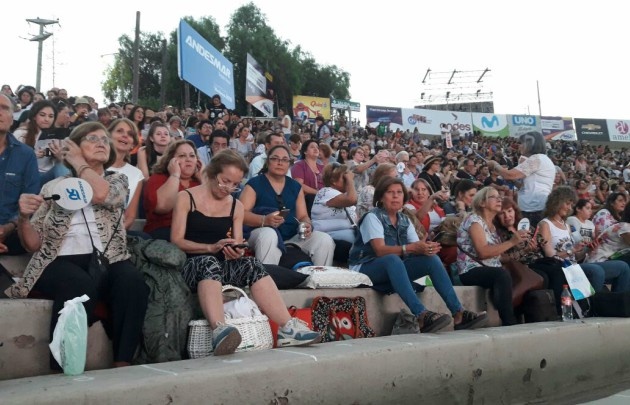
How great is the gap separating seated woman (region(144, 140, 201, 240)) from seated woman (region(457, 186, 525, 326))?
2754mm

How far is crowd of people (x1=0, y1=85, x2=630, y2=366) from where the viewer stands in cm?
441

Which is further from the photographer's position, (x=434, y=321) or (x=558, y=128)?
(x=558, y=128)

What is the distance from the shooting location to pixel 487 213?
23.7 feet

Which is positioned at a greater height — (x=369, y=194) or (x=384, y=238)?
(x=369, y=194)

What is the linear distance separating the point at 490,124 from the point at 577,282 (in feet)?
145

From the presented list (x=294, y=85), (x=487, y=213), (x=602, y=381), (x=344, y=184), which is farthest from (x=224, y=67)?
(x=294, y=85)

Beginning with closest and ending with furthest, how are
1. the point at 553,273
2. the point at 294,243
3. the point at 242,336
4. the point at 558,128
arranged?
the point at 242,336 < the point at 294,243 < the point at 553,273 < the point at 558,128

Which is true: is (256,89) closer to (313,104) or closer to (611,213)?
(313,104)

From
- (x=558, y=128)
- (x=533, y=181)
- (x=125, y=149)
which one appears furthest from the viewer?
(x=558, y=128)

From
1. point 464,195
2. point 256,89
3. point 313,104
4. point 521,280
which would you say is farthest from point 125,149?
point 313,104

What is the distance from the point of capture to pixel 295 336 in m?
4.79

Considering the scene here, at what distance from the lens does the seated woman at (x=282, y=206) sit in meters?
6.65

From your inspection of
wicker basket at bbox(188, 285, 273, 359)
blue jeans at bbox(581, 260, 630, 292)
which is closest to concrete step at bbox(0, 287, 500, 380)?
wicker basket at bbox(188, 285, 273, 359)

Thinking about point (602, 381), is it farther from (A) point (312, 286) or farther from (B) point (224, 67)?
(B) point (224, 67)
